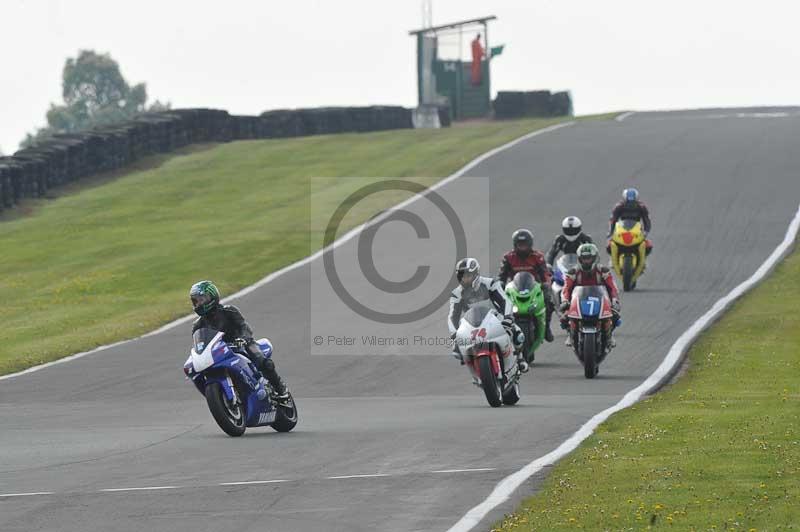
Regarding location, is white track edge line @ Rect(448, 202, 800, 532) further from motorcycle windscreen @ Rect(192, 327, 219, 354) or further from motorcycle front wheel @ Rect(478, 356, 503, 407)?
motorcycle windscreen @ Rect(192, 327, 219, 354)

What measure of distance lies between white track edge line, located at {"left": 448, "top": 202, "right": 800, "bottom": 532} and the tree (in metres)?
95.3

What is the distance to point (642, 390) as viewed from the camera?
17.9m

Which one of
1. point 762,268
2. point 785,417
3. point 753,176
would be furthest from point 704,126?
point 785,417

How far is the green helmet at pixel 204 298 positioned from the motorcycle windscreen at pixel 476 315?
3.30 meters

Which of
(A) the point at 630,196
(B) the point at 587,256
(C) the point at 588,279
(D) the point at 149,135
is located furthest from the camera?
(D) the point at 149,135

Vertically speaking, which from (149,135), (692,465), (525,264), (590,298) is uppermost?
(149,135)

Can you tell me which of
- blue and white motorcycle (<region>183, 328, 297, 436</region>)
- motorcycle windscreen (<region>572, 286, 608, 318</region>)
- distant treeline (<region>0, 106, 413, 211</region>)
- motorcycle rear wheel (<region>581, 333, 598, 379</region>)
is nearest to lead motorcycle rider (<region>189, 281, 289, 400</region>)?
blue and white motorcycle (<region>183, 328, 297, 436</region>)

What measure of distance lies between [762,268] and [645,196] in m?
8.57

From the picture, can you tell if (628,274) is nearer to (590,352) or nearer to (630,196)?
(630,196)

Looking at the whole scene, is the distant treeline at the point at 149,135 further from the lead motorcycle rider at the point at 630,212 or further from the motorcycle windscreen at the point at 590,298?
the motorcycle windscreen at the point at 590,298

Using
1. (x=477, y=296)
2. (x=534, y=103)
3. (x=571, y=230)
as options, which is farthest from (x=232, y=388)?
(x=534, y=103)

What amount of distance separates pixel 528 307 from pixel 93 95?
362 ft

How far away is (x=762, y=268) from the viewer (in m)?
29.2

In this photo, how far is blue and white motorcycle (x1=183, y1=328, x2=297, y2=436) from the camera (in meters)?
14.5
